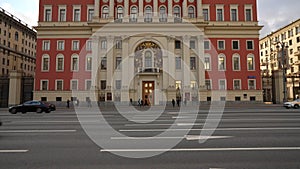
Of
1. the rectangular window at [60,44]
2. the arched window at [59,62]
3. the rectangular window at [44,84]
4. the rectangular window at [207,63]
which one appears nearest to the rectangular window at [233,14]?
the rectangular window at [207,63]

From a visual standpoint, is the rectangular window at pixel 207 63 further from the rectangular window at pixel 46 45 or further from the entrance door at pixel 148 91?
the rectangular window at pixel 46 45

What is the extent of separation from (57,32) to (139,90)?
1827 centimetres

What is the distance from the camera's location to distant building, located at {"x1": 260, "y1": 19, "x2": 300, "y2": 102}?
36.1 m

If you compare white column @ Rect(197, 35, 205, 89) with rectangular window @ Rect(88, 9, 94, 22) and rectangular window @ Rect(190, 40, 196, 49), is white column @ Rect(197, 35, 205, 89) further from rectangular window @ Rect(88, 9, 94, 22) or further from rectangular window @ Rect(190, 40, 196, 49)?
rectangular window @ Rect(88, 9, 94, 22)

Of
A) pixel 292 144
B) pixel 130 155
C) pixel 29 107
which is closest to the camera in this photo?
pixel 130 155

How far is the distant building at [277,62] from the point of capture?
119 feet

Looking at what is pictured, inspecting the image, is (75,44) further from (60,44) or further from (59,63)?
(59,63)

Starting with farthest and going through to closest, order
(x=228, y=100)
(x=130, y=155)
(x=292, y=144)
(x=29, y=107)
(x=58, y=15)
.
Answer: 1. (x=58, y=15)
2. (x=228, y=100)
3. (x=29, y=107)
4. (x=292, y=144)
5. (x=130, y=155)

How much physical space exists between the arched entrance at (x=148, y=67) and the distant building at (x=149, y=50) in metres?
0.18

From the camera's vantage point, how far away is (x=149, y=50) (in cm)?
4062

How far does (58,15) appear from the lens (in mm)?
42125

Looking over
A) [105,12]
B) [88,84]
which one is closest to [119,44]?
[105,12]

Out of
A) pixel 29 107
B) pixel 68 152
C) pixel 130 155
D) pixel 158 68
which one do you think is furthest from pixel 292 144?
pixel 158 68

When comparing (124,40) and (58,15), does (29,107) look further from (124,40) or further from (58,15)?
(58,15)
